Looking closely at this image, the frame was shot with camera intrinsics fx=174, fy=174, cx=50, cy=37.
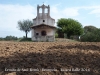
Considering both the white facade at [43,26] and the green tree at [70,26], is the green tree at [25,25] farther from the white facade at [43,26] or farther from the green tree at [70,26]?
the white facade at [43,26]

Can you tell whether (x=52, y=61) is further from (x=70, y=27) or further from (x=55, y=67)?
(x=70, y=27)

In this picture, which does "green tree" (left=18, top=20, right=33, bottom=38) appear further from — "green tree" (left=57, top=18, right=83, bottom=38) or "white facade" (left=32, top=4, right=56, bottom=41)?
"white facade" (left=32, top=4, right=56, bottom=41)

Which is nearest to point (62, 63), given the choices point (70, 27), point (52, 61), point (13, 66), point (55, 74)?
point (52, 61)

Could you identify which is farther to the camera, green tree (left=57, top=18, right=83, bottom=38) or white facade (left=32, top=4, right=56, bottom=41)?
green tree (left=57, top=18, right=83, bottom=38)

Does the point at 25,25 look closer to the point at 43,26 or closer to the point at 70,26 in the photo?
the point at 70,26

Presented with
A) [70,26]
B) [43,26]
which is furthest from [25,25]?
[43,26]

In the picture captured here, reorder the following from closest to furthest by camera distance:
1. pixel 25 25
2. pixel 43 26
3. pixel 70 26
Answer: pixel 43 26 → pixel 70 26 → pixel 25 25

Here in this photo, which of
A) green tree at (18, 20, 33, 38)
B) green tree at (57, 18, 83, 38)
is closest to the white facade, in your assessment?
green tree at (57, 18, 83, 38)

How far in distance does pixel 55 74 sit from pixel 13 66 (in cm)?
96

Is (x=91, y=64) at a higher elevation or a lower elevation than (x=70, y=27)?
lower

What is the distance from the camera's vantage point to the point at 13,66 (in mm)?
3803

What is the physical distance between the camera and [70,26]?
→ 143 feet

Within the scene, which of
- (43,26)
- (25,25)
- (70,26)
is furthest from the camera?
(25,25)

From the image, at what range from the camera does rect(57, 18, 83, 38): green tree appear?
42.9 metres
